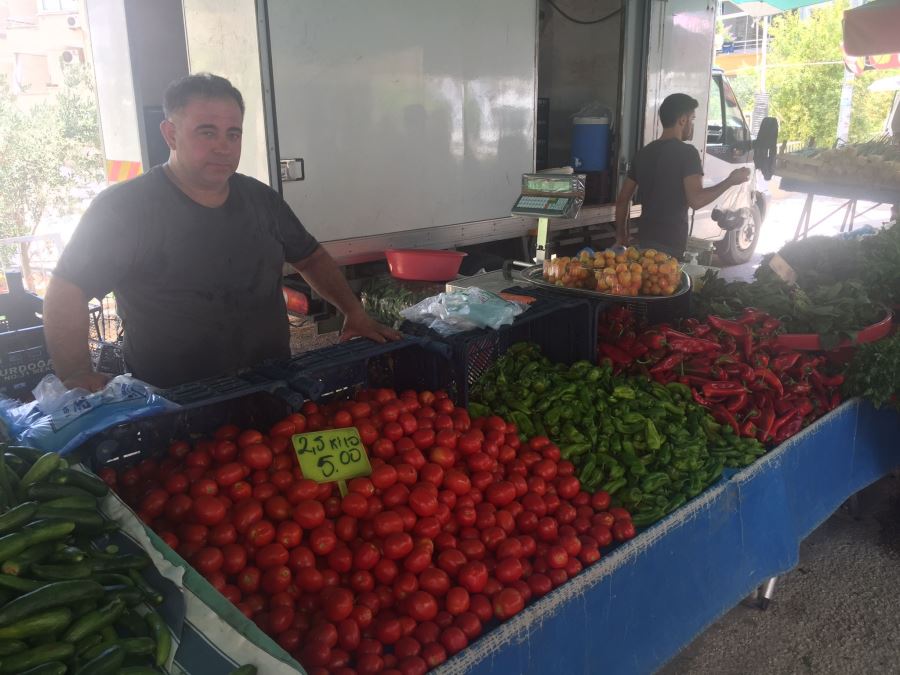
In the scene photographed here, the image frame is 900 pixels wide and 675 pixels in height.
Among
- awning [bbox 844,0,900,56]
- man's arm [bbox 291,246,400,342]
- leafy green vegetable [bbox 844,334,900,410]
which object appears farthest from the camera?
awning [bbox 844,0,900,56]

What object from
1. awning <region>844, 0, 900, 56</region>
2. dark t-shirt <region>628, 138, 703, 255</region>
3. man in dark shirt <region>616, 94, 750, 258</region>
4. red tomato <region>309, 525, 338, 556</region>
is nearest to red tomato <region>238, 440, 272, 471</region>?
red tomato <region>309, 525, 338, 556</region>

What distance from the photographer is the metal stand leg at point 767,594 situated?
3.29 meters

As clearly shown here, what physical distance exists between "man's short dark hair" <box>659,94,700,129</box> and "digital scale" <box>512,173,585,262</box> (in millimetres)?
1802

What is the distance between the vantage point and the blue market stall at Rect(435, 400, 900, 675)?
77.3 inches

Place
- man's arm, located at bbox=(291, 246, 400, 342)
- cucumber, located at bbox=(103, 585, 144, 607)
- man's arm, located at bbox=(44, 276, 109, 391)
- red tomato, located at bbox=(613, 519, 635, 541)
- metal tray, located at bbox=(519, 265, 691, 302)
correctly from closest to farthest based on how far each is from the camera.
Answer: cucumber, located at bbox=(103, 585, 144, 607) → red tomato, located at bbox=(613, 519, 635, 541) → man's arm, located at bbox=(44, 276, 109, 391) → man's arm, located at bbox=(291, 246, 400, 342) → metal tray, located at bbox=(519, 265, 691, 302)

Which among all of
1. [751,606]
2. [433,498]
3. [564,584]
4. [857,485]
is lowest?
[751,606]

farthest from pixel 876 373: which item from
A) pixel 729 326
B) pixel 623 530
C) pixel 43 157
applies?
pixel 43 157

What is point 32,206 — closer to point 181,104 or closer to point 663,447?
point 181,104

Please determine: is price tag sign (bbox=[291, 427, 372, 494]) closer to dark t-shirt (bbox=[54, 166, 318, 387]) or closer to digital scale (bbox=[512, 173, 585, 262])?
dark t-shirt (bbox=[54, 166, 318, 387])

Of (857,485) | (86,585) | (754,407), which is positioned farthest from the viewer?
(857,485)

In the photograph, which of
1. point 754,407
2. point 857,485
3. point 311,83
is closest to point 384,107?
point 311,83

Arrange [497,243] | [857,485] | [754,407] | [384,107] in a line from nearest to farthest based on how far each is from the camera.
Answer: [754,407] < [857,485] < [384,107] < [497,243]

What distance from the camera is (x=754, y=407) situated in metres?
3.16

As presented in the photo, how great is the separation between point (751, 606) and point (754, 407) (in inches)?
39.9
